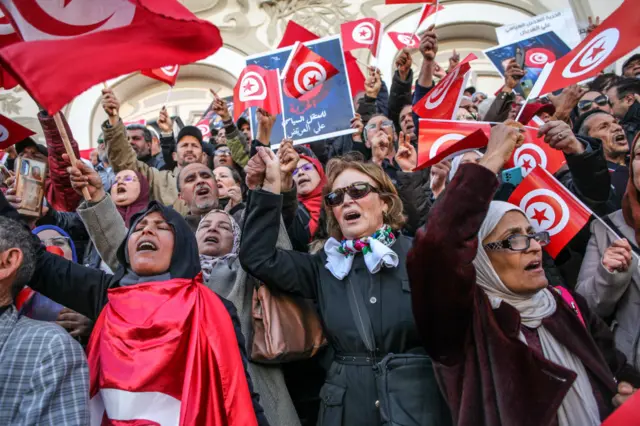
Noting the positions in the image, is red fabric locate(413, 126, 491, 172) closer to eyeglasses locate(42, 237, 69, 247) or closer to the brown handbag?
the brown handbag

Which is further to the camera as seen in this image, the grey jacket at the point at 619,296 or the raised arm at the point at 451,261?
the grey jacket at the point at 619,296

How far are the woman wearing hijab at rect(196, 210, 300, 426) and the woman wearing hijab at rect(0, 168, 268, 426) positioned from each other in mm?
169

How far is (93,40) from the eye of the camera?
2465 millimetres

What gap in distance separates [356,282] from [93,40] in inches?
54.9

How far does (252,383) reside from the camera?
2412 millimetres

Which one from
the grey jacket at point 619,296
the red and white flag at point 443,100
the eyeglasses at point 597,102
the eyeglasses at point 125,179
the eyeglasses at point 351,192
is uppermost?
the red and white flag at point 443,100

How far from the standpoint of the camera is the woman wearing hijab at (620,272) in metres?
2.57

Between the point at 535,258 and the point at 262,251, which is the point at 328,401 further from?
the point at 535,258

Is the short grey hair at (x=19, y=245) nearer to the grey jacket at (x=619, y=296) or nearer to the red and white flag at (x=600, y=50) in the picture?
the grey jacket at (x=619, y=296)

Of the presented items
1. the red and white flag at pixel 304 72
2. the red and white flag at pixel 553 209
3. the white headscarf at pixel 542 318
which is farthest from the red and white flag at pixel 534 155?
the red and white flag at pixel 304 72

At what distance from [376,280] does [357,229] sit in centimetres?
26

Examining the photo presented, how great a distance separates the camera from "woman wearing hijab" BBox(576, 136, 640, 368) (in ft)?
8.45

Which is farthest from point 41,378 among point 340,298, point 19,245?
point 340,298

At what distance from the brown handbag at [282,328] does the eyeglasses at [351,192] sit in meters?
0.45
